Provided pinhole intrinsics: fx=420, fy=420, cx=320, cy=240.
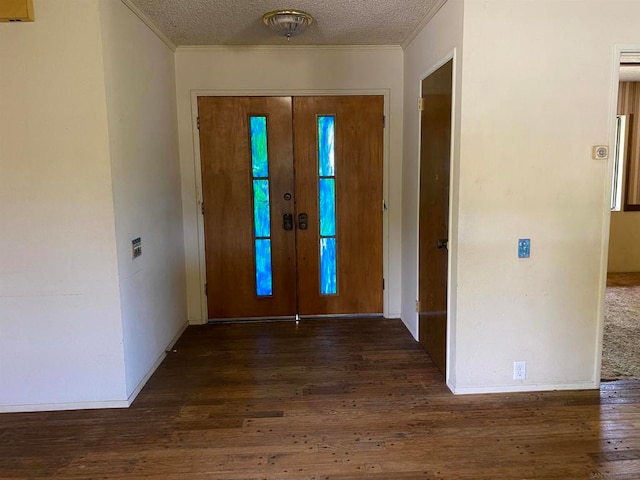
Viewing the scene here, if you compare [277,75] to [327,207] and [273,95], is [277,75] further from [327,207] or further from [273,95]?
[327,207]

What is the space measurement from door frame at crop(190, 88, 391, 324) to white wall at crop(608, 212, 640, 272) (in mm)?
3862

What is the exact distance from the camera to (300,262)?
395 cm

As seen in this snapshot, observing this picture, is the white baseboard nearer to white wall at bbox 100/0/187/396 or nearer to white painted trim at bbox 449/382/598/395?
white wall at bbox 100/0/187/396

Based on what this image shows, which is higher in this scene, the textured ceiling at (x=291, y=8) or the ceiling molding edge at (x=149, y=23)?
the textured ceiling at (x=291, y=8)

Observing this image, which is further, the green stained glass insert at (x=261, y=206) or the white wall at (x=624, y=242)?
the white wall at (x=624, y=242)

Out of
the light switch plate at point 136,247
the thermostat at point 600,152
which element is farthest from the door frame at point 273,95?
the thermostat at point 600,152

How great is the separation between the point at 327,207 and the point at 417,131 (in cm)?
107

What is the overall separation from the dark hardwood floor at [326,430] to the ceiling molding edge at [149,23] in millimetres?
2417

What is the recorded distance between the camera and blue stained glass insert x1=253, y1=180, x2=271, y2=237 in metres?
3.84

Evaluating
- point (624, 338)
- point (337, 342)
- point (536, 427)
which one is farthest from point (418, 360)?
point (624, 338)

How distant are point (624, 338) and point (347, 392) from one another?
2.47 meters

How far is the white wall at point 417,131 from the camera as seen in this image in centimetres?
247

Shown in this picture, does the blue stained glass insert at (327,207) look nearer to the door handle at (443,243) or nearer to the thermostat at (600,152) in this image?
the door handle at (443,243)

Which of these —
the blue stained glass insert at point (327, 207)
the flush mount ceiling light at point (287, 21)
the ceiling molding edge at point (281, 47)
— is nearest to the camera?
the flush mount ceiling light at point (287, 21)
